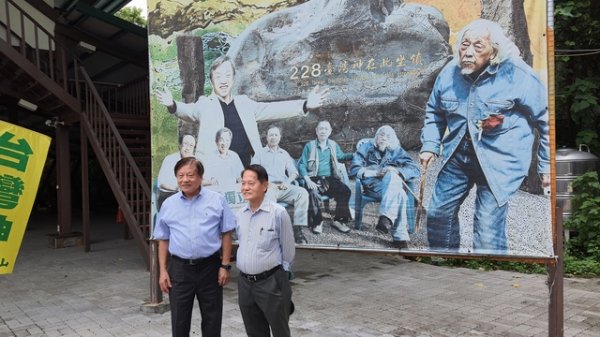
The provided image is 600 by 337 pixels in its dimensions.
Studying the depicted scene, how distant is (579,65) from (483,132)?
5.34 m

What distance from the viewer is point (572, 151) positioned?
7145 mm

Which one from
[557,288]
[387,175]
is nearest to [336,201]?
[387,175]

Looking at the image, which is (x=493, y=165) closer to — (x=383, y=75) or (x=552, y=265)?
(x=552, y=265)

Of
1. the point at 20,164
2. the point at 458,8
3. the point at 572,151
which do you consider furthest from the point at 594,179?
the point at 20,164

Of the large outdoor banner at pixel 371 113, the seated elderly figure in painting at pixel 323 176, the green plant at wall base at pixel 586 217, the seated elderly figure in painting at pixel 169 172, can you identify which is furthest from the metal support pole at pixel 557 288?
the green plant at wall base at pixel 586 217

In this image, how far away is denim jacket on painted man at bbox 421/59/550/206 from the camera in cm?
349

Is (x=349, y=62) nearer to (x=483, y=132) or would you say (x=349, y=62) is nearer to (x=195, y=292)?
(x=483, y=132)

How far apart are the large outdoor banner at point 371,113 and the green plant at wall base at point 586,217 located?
4004 mm

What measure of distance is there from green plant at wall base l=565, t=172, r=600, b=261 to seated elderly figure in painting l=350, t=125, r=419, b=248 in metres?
4.18

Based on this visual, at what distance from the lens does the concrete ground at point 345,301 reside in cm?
452

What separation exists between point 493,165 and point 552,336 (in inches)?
51.4

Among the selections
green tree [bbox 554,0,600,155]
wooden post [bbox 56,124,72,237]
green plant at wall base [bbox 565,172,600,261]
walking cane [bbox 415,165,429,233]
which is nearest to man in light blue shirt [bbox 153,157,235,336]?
walking cane [bbox 415,165,429,233]

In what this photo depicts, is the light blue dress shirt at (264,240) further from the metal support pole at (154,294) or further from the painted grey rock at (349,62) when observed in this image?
the metal support pole at (154,294)

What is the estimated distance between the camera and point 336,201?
4320 mm
